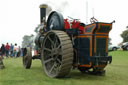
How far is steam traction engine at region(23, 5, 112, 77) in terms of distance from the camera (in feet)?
18.0

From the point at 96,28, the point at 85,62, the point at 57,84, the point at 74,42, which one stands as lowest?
the point at 57,84

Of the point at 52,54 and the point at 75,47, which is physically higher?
the point at 75,47

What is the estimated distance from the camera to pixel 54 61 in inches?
241

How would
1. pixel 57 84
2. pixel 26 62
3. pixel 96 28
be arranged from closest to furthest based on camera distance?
pixel 57 84 < pixel 96 28 < pixel 26 62

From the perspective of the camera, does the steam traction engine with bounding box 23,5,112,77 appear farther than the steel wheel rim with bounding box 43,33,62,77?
No

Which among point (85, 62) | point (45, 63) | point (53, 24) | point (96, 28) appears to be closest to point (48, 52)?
point (45, 63)

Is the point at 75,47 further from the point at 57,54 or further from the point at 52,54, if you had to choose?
the point at 52,54

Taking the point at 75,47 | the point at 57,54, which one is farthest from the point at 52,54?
the point at 75,47

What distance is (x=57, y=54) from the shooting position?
230 inches

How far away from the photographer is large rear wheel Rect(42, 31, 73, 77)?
17.7 feet

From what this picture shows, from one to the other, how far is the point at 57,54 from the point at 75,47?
2.02 ft

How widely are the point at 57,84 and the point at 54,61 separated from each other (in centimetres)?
118

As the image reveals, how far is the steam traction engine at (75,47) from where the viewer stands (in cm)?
547

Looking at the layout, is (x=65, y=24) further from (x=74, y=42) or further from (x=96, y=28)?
(x=96, y=28)
